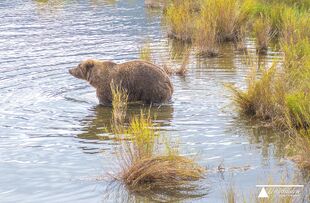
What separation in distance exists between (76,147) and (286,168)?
318 centimetres

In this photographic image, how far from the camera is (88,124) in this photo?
38.4 feet

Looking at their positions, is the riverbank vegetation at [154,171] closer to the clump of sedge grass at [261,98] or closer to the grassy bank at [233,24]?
the clump of sedge grass at [261,98]

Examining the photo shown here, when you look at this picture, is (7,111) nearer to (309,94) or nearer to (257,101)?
(257,101)

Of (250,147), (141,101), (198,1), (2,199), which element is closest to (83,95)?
(141,101)

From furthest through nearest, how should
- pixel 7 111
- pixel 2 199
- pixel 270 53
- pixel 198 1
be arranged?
pixel 198 1, pixel 270 53, pixel 7 111, pixel 2 199

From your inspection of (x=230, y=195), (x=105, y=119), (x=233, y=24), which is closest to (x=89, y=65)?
(x=105, y=119)

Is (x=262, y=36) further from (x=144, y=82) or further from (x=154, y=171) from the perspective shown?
(x=154, y=171)

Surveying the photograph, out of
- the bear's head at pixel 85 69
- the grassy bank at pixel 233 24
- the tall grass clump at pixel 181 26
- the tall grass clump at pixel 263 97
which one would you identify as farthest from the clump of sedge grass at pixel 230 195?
the tall grass clump at pixel 181 26

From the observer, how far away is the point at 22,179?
8.93 meters

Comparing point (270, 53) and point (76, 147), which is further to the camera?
point (270, 53)

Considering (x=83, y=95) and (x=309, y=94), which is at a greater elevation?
(x=309, y=94)

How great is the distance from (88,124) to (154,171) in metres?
3.46

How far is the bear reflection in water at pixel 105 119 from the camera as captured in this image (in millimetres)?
11062

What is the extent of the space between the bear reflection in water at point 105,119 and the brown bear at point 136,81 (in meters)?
0.22
